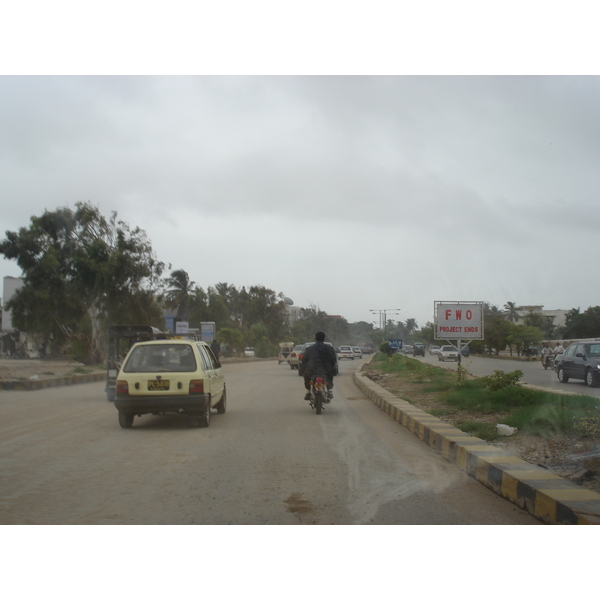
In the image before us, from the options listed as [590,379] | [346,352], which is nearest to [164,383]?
[590,379]

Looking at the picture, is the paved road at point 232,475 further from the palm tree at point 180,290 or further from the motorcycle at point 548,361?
the palm tree at point 180,290

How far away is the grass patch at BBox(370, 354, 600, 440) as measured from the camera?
313 inches

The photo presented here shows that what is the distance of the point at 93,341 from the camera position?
33.6m

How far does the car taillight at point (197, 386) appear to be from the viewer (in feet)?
33.0

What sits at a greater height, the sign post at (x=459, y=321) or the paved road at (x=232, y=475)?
the sign post at (x=459, y=321)

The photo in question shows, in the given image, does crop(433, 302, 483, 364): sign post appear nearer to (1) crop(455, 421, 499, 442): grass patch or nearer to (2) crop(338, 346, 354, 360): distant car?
(1) crop(455, 421, 499, 442): grass patch

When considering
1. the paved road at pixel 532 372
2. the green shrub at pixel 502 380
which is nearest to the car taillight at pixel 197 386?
the green shrub at pixel 502 380

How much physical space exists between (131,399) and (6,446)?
2.06m

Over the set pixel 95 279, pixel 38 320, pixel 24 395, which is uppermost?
pixel 95 279

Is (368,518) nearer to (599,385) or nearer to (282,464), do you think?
(282,464)

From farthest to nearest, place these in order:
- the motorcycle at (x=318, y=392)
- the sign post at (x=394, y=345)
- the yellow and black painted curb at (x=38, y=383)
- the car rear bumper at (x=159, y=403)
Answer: the sign post at (x=394, y=345) → the yellow and black painted curb at (x=38, y=383) → the motorcycle at (x=318, y=392) → the car rear bumper at (x=159, y=403)

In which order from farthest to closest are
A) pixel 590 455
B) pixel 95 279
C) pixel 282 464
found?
pixel 95 279 → pixel 282 464 → pixel 590 455

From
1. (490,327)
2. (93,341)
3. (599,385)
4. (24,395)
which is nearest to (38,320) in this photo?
(93,341)

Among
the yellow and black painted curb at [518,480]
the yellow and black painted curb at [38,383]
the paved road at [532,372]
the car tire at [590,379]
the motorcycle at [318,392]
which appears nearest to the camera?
the yellow and black painted curb at [518,480]
